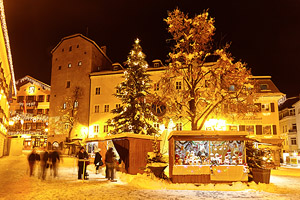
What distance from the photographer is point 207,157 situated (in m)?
14.8

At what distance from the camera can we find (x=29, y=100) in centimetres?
6128

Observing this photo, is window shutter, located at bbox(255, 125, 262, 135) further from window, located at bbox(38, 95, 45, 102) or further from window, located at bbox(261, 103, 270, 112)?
window, located at bbox(38, 95, 45, 102)

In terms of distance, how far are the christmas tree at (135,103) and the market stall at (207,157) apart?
1310cm

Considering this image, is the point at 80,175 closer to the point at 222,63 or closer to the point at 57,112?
the point at 222,63

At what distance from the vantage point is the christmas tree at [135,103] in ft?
92.2

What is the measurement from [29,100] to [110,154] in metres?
52.3

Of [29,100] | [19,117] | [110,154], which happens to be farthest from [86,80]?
[110,154]

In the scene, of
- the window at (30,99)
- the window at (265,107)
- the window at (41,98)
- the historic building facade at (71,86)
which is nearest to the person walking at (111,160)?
the historic building facade at (71,86)

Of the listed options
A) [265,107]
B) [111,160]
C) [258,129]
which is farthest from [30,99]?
[111,160]

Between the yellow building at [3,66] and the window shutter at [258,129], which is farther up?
the yellow building at [3,66]

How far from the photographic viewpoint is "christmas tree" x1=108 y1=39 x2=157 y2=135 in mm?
28109

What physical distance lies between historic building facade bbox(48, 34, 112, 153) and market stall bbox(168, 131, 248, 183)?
2910 cm

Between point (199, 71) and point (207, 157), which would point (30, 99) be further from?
point (207, 157)

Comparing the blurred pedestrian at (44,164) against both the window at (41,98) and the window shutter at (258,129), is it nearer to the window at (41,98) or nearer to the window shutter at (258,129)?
the window shutter at (258,129)
